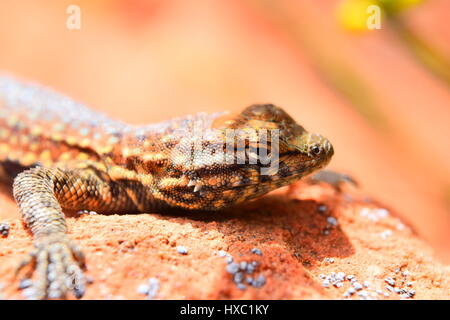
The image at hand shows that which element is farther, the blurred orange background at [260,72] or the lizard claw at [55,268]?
the blurred orange background at [260,72]

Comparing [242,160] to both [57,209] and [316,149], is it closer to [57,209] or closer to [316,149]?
[316,149]

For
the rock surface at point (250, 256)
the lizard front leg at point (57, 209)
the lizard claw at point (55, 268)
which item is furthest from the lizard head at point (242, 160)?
the lizard claw at point (55, 268)

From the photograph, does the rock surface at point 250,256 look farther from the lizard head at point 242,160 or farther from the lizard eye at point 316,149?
the lizard eye at point 316,149

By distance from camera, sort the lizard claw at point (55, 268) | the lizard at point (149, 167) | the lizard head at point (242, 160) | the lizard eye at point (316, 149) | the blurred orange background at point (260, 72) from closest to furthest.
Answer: the lizard claw at point (55, 268)
the lizard at point (149, 167)
the lizard head at point (242, 160)
the lizard eye at point (316, 149)
the blurred orange background at point (260, 72)

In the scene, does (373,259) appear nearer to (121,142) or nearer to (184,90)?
(121,142)

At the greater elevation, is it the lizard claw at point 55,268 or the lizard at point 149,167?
the lizard at point 149,167
